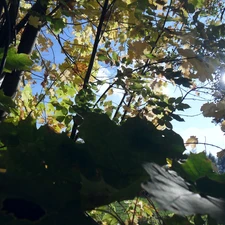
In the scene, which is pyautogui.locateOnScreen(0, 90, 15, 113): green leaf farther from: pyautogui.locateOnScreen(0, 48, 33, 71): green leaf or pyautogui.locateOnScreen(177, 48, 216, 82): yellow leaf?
pyautogui.locateOnScreen(177, 48, 216, 82): yellow leaf

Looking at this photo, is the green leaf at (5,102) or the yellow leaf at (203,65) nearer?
the green leaf at (5,102)

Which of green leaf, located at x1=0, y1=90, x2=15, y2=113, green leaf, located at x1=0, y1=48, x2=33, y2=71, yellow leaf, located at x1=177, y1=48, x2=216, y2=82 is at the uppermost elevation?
yellow leaf, located at x1=177, y1=48, x2=216, y2=82

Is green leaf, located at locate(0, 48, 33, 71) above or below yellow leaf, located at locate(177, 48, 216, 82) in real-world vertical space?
below

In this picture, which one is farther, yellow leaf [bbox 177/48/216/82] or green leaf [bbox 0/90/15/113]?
yellow leaf [bbox 177/48/216/82]

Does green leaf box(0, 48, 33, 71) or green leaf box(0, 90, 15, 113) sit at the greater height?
green leaf box(0, 48, 33, 71)

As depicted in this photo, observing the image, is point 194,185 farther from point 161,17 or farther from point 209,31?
point 161,17

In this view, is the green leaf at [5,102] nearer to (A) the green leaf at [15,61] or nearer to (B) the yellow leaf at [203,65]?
(A) the green leaf at [15,61]

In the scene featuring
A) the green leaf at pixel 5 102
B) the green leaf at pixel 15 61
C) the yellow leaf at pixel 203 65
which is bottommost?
the green leaf at pixel 5 102

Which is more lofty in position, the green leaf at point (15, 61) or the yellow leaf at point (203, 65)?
the yellow leaf at point (203, 65)

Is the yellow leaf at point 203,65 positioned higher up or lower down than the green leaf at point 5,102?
higher up

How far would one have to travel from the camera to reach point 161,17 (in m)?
1.49

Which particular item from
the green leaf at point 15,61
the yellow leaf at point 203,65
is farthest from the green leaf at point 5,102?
the yellow leaf at point 203,65

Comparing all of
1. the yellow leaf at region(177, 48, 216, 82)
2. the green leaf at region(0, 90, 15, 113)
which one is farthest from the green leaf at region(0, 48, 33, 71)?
the yellow leaf at region(177, 48, 216, 82)

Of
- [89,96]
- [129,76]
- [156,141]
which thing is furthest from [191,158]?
[129,76]
